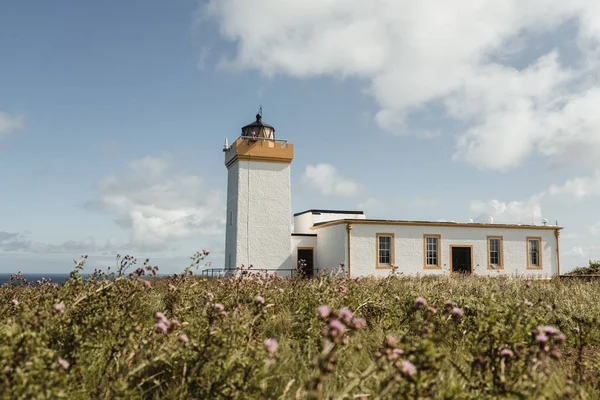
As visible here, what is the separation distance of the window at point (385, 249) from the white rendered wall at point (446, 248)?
22 centimetres

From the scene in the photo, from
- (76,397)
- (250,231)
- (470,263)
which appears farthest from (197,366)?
(470,263)

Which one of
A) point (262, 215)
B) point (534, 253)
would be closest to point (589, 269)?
point (534, 253)

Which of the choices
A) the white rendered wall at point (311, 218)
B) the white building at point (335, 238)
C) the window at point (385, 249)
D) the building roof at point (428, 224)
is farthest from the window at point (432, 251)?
the white rendered wall at point (311, 218)

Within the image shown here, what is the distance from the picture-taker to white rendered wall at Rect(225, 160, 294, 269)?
942 inches

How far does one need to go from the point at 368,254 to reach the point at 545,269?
1101cm

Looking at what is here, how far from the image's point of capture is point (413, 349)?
122 inches

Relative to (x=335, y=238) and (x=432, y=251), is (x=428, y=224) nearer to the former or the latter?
(x=432, y=251)

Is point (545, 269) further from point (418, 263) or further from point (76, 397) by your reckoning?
point (76, 397)

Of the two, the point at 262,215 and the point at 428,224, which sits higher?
the point at 262,215

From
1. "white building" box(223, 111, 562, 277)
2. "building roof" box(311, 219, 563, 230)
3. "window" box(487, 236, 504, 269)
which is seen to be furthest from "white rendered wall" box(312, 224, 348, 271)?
"window" box(487, 236, 504, 269)

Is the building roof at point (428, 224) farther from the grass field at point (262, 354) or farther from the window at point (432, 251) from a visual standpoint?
the grass field at point (262, 354)

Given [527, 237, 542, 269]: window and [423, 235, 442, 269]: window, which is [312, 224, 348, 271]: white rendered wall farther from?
[527, 237, 542, 269]: window

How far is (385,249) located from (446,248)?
3.57m

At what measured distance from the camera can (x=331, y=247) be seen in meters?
24.8
